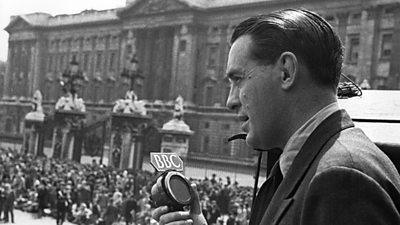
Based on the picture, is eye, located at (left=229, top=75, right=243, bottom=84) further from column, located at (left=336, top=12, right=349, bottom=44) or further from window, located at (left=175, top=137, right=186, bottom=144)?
column, located at (left=336, top=12, right=349, bottom=44)

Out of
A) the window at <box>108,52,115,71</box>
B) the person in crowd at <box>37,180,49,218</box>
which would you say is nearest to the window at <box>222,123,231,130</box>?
the window at <box>108,52,115,71</box>

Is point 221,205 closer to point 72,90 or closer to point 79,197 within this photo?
point 79,197

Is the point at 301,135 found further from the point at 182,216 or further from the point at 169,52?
the point at 169,52

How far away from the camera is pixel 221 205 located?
59.0 feet

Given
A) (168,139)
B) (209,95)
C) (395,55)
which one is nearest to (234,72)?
(168,139)

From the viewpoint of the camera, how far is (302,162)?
1.28 meters

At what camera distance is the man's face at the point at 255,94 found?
1.41 m

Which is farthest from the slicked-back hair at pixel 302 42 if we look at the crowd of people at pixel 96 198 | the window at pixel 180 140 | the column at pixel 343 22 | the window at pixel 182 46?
the window at pixel 182 46

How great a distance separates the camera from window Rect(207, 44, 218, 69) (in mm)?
45562

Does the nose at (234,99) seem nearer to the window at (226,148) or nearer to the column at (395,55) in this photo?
the column at (395,55)

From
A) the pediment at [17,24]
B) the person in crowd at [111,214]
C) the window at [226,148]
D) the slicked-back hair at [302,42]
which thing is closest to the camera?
the slicked-back hair at [302,42]

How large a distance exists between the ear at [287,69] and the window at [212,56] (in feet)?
145

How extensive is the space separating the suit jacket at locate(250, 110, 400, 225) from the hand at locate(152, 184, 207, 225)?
0.36 metres

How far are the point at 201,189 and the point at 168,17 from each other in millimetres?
30328
